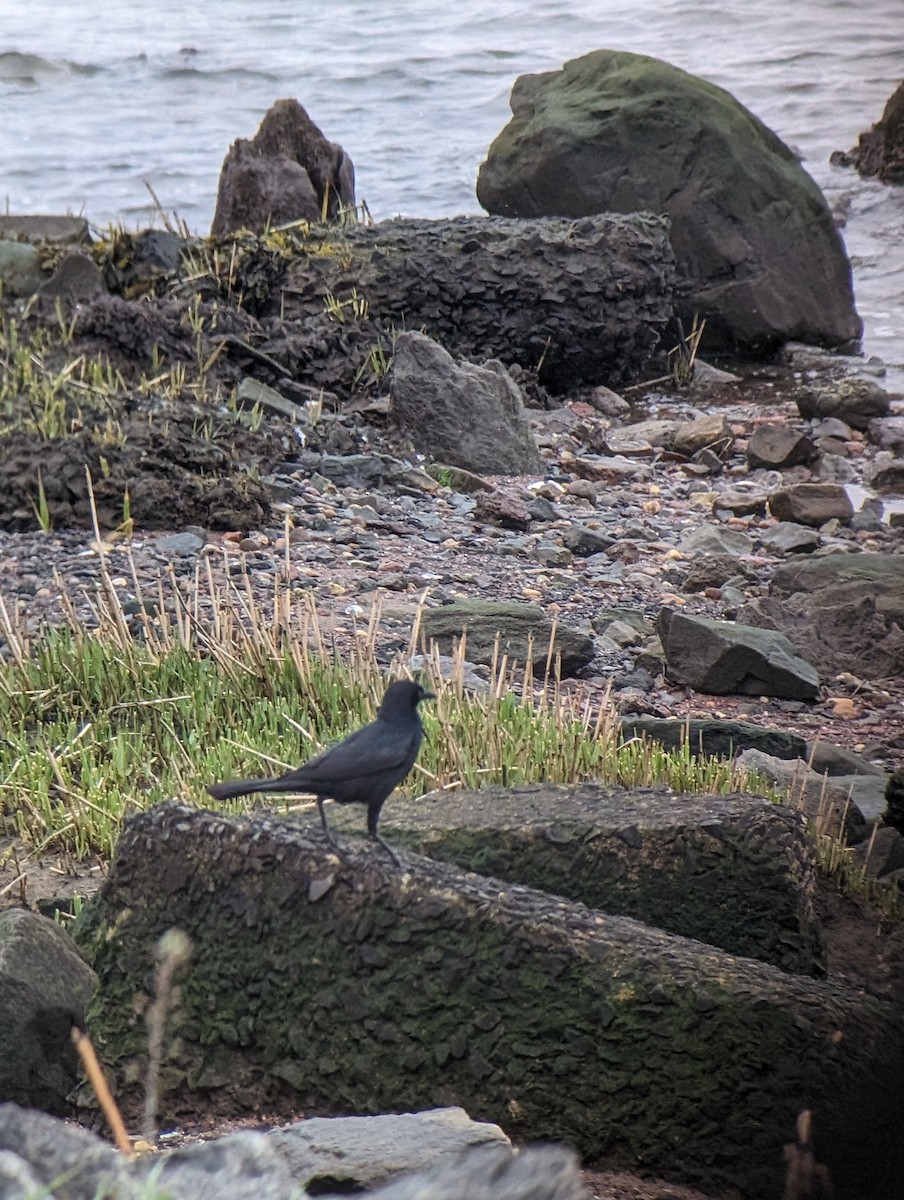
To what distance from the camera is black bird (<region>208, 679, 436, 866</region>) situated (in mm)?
2830

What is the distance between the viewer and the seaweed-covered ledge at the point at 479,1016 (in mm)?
2762

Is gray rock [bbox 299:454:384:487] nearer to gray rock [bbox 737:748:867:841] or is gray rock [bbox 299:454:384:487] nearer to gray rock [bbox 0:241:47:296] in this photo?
gray rock [bbox 0:241:47:296]

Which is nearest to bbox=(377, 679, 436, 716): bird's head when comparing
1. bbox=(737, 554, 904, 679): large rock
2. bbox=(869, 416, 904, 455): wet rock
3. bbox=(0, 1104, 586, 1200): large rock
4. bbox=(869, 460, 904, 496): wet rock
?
bbox=(0, 1104, 586, 1200): large rock

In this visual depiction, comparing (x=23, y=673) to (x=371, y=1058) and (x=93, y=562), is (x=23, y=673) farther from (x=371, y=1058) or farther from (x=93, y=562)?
(x=371, y=1058)

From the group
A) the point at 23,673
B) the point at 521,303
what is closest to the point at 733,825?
the point at 23,673

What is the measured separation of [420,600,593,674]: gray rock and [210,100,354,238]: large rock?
6789mm

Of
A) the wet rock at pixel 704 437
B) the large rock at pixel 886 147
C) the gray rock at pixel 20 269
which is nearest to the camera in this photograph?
the wet rock at pixel 704 437

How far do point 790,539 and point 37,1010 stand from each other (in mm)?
6282

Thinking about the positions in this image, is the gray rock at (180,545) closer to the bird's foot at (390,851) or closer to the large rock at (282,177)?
the bird's foot at (390,851)

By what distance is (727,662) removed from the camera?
6461mm

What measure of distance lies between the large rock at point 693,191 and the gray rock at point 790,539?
202 inches

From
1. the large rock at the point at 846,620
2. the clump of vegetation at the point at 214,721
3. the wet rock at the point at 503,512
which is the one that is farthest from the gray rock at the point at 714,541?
the clump of vegetation at the point at 214,721

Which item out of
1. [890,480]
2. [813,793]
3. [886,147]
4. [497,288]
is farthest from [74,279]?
[886,147]

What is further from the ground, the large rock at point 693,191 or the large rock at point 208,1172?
the large rock at point 208,1172
